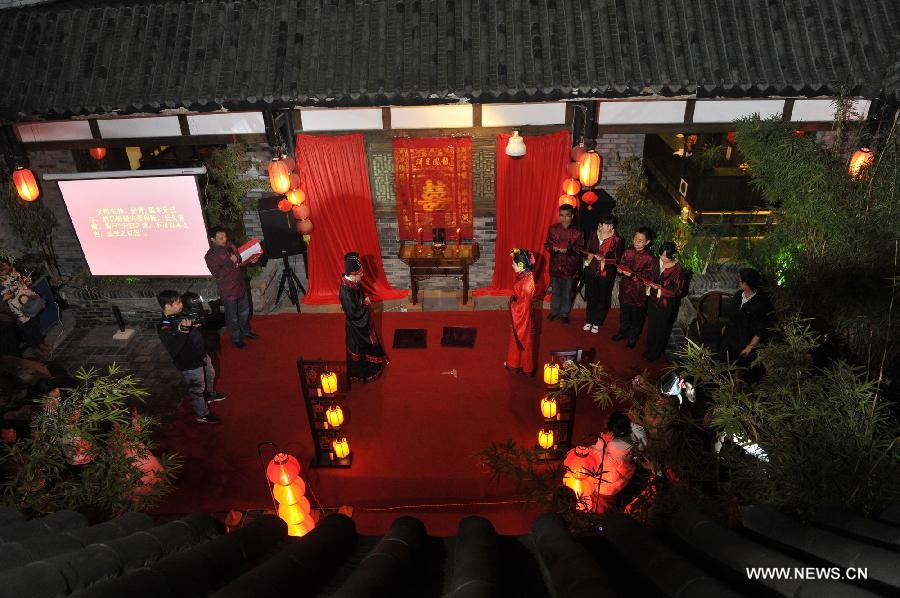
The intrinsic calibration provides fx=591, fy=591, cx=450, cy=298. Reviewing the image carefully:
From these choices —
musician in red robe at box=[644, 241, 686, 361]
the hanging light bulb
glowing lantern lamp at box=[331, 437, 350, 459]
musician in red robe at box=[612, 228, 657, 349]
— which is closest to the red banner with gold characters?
the hanging light bulb

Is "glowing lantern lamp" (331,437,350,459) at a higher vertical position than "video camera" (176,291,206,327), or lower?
lower

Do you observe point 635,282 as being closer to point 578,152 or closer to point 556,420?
point 578,152

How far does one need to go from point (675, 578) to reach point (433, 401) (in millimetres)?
5839

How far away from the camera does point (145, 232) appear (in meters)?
9.01

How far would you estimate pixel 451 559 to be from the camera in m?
2.57

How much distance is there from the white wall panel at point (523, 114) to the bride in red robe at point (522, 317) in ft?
7.69

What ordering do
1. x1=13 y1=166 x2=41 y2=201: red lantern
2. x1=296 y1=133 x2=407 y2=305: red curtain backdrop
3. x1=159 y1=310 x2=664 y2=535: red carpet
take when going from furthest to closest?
1. x1=296 y1=133 x2=407 y2=305: red curtain backdrop
2. x1=13 y1=166 x2=41 y2=201: red lantern
3. x1=159 y1=310 x2=664 y2=535: red carpet

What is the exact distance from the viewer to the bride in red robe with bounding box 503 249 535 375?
23.4 feet

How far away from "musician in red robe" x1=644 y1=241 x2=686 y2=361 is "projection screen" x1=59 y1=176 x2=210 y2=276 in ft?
21.6

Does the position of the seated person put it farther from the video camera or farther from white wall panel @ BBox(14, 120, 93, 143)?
white wall panel @ BBox(14, 120, 93, 143)

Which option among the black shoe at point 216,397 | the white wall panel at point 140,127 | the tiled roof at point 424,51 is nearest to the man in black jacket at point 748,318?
the tiled roof at point 424,51

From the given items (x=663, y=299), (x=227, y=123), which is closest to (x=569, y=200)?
(x=663, y=299)

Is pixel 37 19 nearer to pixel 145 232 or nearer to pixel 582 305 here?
pixel 145 232

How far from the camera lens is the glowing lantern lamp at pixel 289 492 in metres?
5.29
